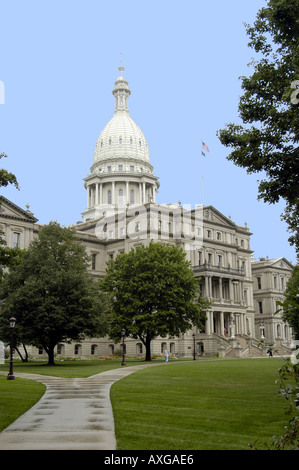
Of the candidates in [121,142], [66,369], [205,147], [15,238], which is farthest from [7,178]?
[121,142]

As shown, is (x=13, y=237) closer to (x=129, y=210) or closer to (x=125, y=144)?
(x=129, y=210)

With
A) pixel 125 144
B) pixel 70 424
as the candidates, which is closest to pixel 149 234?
pixel 125 144

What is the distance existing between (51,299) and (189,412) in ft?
114

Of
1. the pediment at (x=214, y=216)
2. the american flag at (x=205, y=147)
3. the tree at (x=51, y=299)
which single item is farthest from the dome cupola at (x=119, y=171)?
the tree at (x=51, y=299)

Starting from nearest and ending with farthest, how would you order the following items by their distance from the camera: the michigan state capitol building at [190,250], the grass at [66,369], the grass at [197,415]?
the grass at [197,415] → the grass at [66,369] → the michigan state capitol building at [190,250]

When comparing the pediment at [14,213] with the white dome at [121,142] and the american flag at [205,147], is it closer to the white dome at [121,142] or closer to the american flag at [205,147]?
the american flag at [205,147]

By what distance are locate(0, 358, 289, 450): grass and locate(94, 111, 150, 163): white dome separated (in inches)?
4207

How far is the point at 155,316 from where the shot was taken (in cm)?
5547

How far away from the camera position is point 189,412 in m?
15.0

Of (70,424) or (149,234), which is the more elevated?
(149,234)

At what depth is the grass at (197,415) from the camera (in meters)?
10.6

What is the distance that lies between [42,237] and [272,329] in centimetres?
7261

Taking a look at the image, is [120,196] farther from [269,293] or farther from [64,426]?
[64,426]

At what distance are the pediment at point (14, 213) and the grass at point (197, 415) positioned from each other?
55123mm
